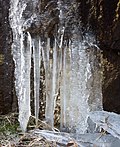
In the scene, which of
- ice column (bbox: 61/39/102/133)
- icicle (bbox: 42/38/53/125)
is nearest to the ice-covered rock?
ice column (bbox: 61/39/102/133)

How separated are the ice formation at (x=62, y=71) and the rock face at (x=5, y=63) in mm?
137

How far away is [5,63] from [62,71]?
22.0 inches

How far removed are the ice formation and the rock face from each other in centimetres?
14

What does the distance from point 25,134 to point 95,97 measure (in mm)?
564

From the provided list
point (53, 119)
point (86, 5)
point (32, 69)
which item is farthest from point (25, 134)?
point (86, 5)

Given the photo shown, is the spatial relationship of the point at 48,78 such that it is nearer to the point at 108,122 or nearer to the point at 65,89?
the point at 65,89

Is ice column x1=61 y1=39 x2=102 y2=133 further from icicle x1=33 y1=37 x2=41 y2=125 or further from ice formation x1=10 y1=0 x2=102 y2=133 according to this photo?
icicle x1=33 y1=37 x2=41 y2=125

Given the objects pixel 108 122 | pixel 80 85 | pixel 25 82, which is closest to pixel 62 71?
pixel 80 85

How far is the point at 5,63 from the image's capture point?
3.54 metres

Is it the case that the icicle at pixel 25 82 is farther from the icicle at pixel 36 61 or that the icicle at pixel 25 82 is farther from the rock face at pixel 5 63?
the rock face at pixel 5 63

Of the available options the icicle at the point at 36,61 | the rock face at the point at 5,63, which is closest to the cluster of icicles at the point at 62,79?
the icicle at the point at 36,61

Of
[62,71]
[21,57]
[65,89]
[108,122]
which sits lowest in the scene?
[108,122]

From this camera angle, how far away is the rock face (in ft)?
11.3

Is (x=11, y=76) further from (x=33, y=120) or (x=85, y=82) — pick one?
(x=85, y=82)
